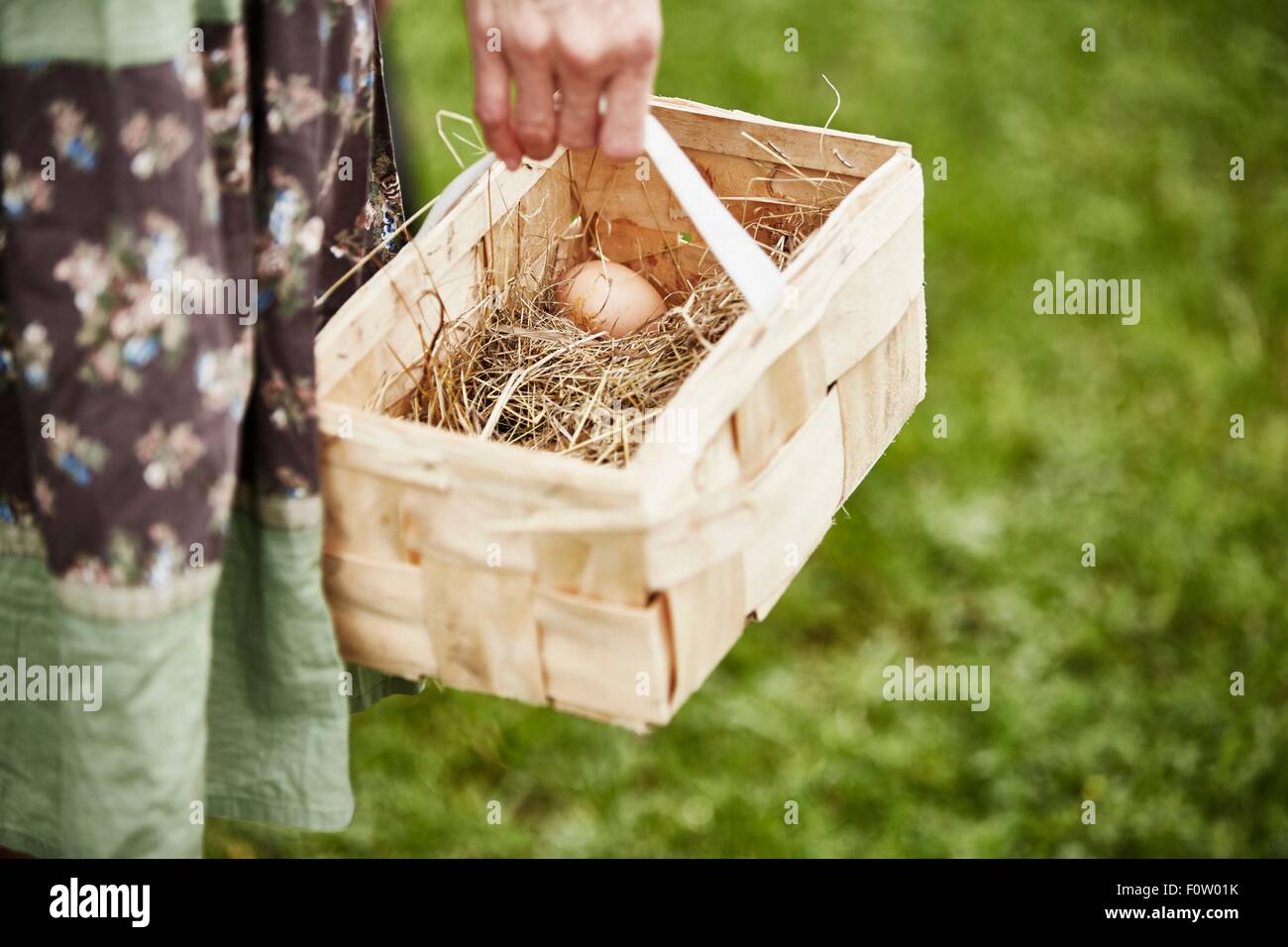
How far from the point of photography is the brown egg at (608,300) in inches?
A: 47.5

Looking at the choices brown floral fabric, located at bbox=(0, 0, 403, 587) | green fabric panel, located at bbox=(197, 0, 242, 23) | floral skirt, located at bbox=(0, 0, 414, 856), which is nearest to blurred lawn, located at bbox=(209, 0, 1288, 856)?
floral skirt, located at bbox=(0, 0, 414, 856)

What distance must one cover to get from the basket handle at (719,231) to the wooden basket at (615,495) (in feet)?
0.04

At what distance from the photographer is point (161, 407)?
78 centimetres

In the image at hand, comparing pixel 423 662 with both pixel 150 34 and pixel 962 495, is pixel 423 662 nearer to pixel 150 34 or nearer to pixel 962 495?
pixel 150 34

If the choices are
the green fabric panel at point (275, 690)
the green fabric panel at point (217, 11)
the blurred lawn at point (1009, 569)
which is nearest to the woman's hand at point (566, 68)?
the green fabric panel at point (217, 11)

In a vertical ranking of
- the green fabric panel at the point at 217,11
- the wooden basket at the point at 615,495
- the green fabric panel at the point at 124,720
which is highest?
the green fabric panel at the point at 217,11

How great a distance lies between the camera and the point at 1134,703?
76.3 inches

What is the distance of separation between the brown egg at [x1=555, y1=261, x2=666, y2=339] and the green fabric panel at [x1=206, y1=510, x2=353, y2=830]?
1.30ft

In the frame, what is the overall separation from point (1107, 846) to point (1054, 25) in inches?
83.8

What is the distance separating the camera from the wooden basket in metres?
0.82

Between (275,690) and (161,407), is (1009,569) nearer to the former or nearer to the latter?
(275,690)

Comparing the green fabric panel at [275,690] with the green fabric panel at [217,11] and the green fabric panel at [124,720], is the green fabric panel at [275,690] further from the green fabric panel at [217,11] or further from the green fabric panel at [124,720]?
the green fabric panel at [217,11]

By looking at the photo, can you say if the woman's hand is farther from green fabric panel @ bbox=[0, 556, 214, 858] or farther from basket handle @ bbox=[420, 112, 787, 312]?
green fabric panel @ bbox=[0, 556, 214, 858]

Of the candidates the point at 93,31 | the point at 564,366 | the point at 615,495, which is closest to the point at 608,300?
the point at 564,366
